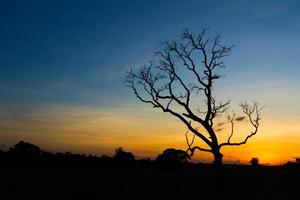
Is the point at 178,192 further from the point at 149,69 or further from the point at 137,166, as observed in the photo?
the point at 137,166

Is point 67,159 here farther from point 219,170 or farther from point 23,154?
point 219,170

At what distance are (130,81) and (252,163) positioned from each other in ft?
211

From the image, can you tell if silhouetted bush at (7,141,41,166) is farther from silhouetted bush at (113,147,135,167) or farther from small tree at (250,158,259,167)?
small tree at (250,158,259,167)

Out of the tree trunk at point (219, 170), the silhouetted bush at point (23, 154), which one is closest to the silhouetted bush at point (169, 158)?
the silhouetted bush at point (23, 154)

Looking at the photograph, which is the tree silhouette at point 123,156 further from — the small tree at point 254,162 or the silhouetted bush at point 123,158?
the small tree at point 254,162

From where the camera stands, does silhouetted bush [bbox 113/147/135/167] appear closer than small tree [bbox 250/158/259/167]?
Yes

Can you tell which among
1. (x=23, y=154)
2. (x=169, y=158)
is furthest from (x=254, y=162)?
(x=23, y=154)

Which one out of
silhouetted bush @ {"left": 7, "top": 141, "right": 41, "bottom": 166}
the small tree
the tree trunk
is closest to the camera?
the tree trunk

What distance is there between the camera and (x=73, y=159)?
75.6m

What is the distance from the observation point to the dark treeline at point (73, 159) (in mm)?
68375

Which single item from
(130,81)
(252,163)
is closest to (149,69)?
(130,81)

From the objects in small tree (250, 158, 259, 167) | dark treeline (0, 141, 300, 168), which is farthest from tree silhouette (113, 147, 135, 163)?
small tree (250, 158, 259, 167)

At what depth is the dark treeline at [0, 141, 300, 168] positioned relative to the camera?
68.4m

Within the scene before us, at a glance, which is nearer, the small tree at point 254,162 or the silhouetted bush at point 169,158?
the silhouetted bush at point 169,158
